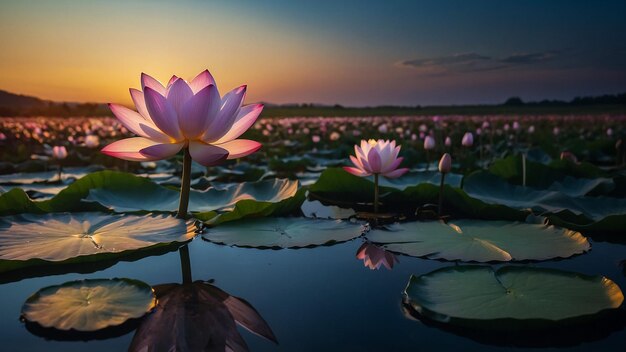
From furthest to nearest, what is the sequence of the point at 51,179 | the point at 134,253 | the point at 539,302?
the point at 51,179 < the point at 134,253 < the point at 539,302

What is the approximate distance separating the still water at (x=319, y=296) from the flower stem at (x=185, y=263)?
0.06 ft

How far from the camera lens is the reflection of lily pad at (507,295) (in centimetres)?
94

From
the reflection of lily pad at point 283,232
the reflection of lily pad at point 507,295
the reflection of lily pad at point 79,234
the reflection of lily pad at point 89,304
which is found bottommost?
the reflection of lily pad at point 283,232

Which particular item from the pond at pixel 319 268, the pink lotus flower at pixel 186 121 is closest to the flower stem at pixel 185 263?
the pond at pixel 319 268

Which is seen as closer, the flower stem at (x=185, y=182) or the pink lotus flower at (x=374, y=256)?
the pink lotus flower at (x=374, y=256)

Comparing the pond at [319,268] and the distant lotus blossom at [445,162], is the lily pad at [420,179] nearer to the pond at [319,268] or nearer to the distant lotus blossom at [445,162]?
the pond at [319,268]

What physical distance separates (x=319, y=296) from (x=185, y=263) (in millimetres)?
485

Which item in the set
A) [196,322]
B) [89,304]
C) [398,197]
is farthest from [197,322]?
[398,197]

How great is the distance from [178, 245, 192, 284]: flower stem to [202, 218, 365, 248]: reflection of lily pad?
0.10 m

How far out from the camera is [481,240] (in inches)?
60.5

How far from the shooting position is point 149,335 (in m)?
0.86

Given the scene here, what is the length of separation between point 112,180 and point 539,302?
188 centimetres

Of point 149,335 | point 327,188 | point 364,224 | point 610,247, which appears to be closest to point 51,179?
point 327,188

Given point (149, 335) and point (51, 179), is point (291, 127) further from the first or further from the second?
point (149, 335)
